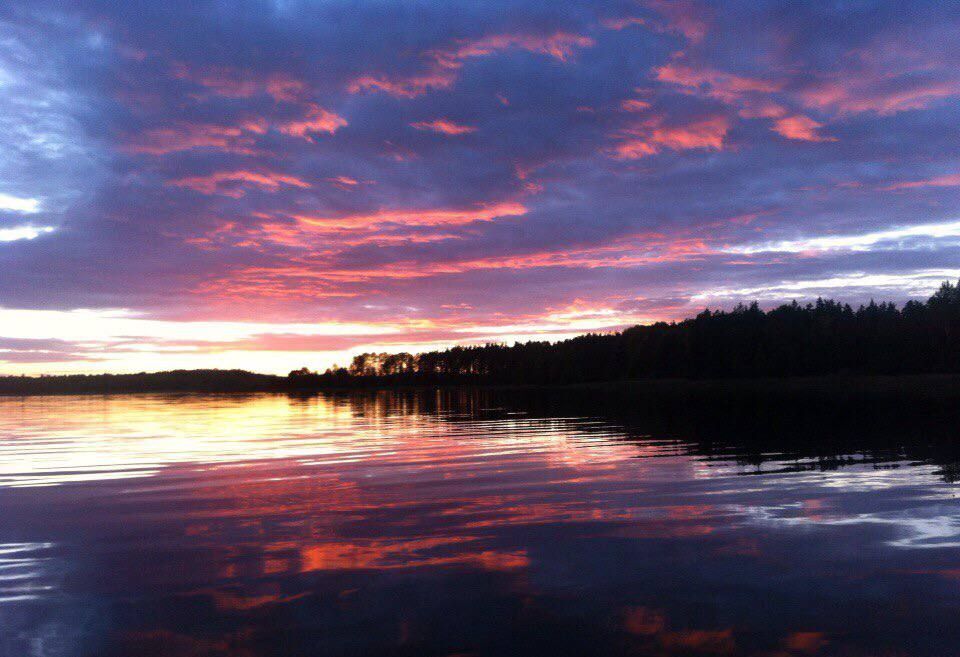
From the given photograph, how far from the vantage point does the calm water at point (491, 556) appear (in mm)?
9883

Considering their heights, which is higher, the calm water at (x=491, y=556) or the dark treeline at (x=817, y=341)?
the dark treeline at (x=817, y=341)

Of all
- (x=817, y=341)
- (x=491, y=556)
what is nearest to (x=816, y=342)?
(x=817, y=341)

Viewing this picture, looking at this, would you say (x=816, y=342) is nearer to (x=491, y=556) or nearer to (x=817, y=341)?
(x=817, y=341)

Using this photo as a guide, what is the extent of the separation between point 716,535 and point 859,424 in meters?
33.2

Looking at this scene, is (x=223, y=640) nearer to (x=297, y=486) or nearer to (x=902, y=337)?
(x=297, y=486)

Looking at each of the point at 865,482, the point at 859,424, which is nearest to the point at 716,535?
the point at 865,482

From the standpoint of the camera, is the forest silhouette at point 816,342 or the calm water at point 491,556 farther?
the forest silhouette at point 816,342

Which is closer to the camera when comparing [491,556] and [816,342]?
[491,556]

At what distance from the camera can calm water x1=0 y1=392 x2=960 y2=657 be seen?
9.88 metres

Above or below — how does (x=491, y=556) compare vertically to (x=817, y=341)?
below

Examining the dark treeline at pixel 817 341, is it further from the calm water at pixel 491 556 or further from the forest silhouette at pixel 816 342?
the calm water at pixel 491 556

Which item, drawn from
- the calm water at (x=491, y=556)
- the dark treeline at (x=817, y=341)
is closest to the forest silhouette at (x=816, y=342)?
the dark treeline at (x=817, y=341)

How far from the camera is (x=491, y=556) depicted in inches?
536

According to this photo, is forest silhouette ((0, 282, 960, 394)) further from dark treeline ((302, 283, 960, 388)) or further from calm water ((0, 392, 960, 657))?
calm water ((0, 392, 960, 657))
